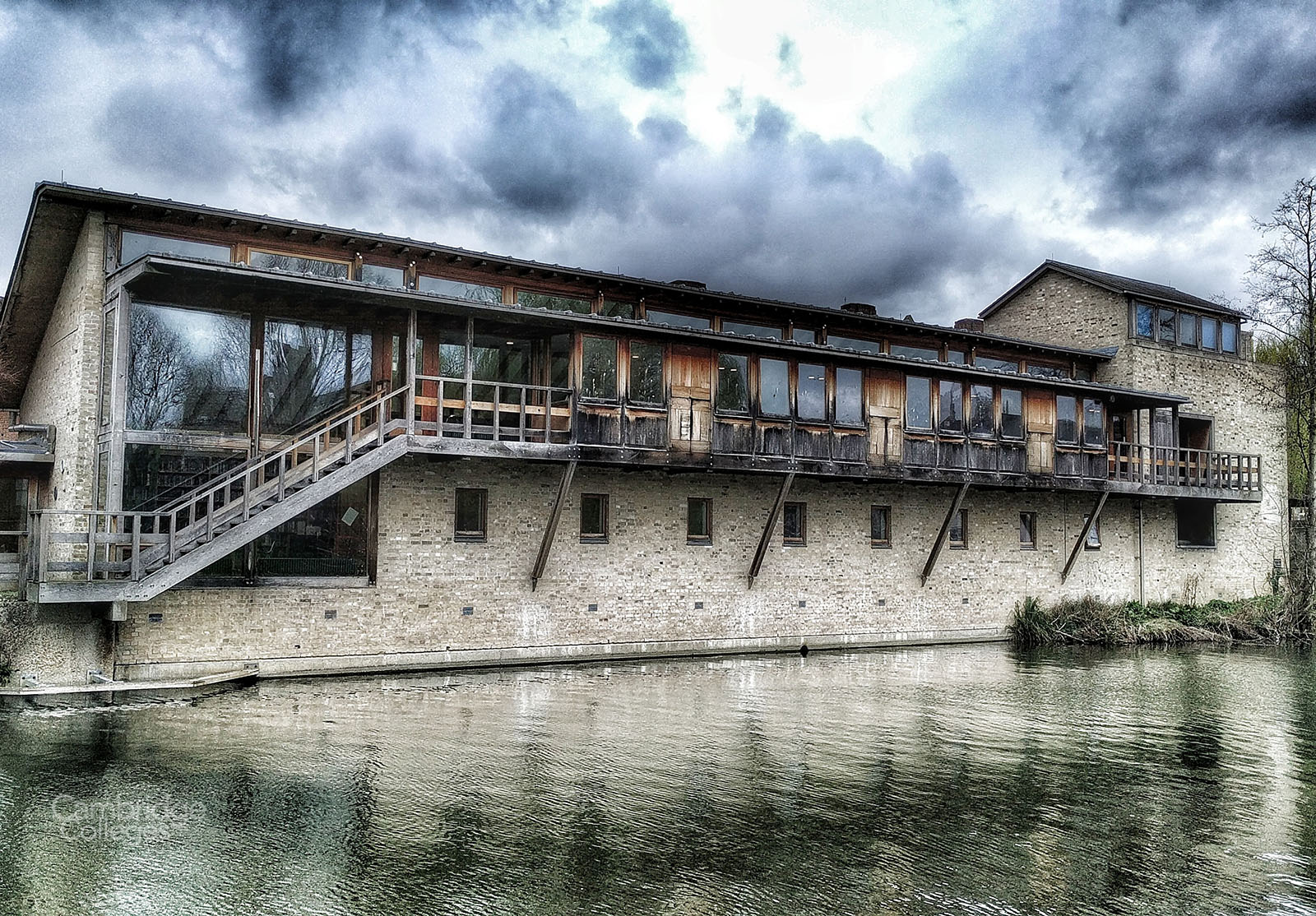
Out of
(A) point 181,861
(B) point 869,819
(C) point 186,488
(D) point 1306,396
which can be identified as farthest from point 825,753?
(D) point 1306,396

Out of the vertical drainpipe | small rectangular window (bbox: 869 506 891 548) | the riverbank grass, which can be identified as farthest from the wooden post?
the vertical drainpipe

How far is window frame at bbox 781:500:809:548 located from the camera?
22609 mm

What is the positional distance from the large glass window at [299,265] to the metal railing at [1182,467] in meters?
19.8

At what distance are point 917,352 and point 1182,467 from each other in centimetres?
1074

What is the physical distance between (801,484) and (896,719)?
358 inches

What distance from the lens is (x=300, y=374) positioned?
58.3 ft

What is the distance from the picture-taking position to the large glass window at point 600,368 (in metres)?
19.2

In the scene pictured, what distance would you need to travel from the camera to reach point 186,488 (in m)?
16.7

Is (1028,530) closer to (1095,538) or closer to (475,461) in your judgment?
(1095,538)

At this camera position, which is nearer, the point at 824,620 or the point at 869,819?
the point at 869,819

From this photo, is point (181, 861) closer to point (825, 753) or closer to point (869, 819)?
point (869, 819)

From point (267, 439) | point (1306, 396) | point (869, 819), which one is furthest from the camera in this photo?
point (1306, 396)

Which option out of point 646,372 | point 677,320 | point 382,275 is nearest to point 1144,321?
point 677,320

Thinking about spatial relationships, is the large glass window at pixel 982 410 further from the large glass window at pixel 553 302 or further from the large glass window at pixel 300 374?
the large glass window at pixel 300 374
